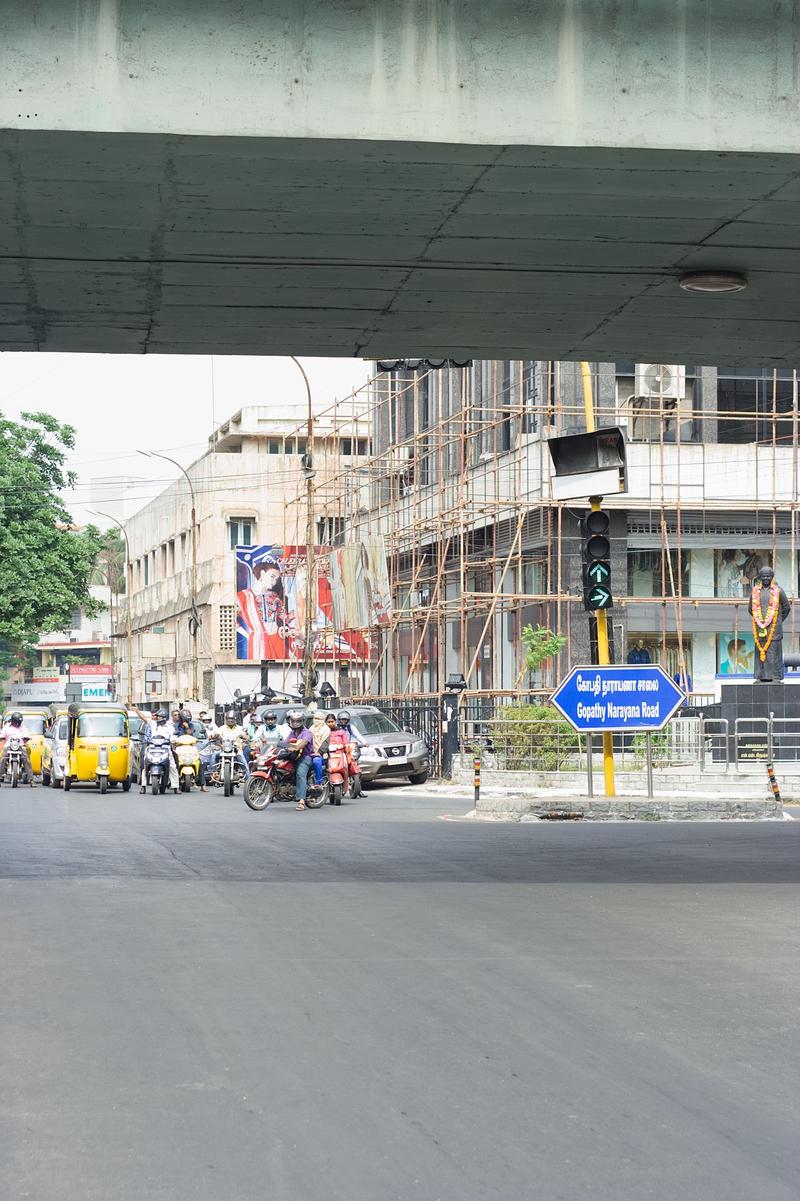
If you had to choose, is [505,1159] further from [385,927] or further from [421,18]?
[421,18]

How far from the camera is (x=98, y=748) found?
3412 cm

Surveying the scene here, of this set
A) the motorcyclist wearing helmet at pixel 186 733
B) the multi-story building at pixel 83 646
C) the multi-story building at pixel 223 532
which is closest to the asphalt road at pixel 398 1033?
the motorcyclist wearing helmet at pixel 186 733

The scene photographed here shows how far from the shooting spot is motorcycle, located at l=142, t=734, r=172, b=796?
3284 centimetres

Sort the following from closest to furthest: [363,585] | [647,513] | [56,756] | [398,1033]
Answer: [398,1033] < [56,756] < [647,513] < [363,585]

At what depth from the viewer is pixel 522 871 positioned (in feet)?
52.5

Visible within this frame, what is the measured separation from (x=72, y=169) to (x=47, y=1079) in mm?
7106

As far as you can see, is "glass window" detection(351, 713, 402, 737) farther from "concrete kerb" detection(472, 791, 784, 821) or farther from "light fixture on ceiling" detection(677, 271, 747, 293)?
"light fixture on ceiling" detection(677, 271, 747, 293)

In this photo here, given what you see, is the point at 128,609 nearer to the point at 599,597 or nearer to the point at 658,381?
the point at 658,381

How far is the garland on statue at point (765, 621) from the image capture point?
3200 cm

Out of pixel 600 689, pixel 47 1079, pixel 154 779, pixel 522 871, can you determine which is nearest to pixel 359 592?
pixel 154 779

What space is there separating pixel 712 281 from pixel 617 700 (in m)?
9.34

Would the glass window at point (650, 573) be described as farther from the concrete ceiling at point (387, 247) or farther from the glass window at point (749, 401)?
the concrete ceiling at point (387, 247)

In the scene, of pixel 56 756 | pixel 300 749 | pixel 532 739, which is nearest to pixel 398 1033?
A: pixel 300 749

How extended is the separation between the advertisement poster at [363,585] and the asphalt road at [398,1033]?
27370 mm
